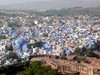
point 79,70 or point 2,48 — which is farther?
point 2,48

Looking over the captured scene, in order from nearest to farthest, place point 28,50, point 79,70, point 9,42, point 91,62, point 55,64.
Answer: point 79,70
point 55,64
point 91,62
point 28,50
point 9,42

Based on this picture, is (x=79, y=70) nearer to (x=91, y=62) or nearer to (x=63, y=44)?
(x=91, y=62)

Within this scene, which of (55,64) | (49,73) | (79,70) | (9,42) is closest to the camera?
(49,73)

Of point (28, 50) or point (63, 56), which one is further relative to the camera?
point (28, 50)

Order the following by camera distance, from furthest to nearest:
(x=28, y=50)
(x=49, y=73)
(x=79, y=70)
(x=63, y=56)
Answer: (x=28, y=50) → (x=63, y=56) → (x=79, y=70) → (x=49, y=73)

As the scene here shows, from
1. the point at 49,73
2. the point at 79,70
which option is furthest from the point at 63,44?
the point at 49,73

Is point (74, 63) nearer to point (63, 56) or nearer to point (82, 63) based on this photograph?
point (82, 63)

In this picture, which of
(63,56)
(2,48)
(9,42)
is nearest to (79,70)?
(63,56)

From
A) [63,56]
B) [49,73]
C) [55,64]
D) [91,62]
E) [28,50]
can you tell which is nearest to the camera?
[49,73]
